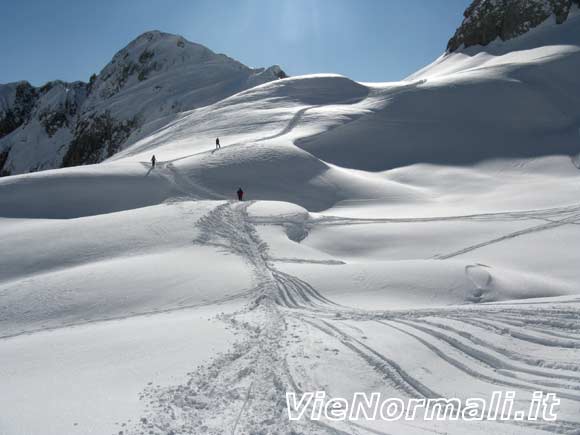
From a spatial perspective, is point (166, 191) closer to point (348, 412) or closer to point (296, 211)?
point (296, 211)

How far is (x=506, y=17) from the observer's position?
65250 millimetres

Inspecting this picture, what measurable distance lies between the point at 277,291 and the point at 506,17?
7114 centimetres

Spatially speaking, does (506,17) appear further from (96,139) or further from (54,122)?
(54,122)

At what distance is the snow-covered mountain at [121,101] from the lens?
7338 cm

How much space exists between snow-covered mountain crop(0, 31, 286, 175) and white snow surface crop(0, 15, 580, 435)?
40891 millimetres

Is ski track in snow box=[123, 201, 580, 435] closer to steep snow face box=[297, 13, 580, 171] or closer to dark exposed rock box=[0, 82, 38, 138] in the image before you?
steep snow face box=[297, 13, 580, 171]

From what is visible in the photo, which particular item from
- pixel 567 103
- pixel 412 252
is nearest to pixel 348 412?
pixel 412 252

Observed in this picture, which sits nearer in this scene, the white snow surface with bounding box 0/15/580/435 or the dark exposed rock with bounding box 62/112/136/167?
the white snow surface with bounding box 0/15/580/435

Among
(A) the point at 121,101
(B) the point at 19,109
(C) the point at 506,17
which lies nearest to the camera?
(C) the point at 506,17

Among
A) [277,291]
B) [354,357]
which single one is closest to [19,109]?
[277,291]

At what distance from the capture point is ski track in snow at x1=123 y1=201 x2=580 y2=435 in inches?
223

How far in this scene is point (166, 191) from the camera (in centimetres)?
2503

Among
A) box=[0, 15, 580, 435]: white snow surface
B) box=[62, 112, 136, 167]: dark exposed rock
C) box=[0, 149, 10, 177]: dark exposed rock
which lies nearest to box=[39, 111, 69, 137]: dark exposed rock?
box=[0, 149, 10, 177]: dark exposed rock

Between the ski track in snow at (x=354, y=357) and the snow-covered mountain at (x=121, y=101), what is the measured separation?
57130 mm
